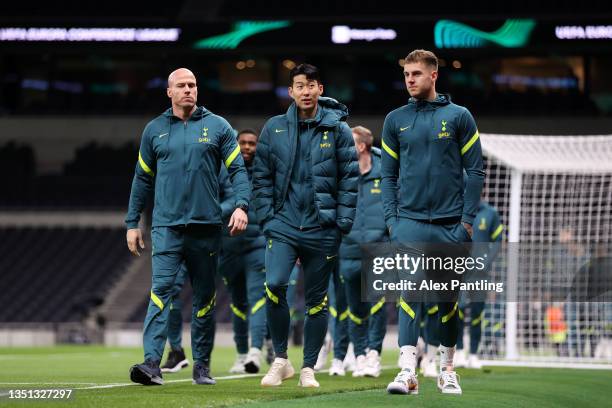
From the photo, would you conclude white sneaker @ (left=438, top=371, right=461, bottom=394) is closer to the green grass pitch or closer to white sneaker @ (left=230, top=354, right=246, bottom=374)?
the green grass pitch

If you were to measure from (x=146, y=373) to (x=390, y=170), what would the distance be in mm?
2200

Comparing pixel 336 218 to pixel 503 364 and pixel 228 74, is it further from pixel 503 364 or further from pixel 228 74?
pixel 228 74

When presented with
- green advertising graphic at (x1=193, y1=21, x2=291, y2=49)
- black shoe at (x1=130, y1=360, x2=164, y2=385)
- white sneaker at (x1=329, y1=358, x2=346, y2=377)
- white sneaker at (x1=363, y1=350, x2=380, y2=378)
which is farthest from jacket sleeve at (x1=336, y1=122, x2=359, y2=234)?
green advertising graphic at (x1=193, y1=21, x2=291, y2=49)

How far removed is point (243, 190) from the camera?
8.20 metres

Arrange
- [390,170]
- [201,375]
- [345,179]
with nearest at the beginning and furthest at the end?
[390,170], [345,179], [201,375]

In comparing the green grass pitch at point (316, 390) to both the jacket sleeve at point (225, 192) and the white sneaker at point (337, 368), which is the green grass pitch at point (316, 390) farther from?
the jacket sleeve at point (225, 192)

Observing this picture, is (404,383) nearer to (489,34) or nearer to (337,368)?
(337,368)

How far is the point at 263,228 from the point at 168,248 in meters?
0.70

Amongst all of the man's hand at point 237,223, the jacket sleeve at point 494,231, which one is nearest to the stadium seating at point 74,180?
the jacket sleeve at point 494,231

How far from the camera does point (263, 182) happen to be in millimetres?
8234

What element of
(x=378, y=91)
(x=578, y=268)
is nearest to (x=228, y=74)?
(x=378, y=91)

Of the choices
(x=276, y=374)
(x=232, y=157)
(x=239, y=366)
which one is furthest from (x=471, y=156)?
(x=239, y=366)

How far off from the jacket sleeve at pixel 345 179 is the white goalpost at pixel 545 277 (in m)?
5.86

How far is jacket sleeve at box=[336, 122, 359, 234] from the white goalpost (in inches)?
231
